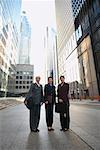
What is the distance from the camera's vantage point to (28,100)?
6.37 m

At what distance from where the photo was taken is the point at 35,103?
6.35 m

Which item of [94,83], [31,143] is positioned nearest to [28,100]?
[31,143]

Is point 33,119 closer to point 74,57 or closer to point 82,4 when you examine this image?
point 82,4

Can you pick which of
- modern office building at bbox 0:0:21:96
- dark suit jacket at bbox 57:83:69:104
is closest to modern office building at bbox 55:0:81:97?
modern office building at bbox 0:0:21:96

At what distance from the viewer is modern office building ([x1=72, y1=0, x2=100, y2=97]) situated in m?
43.3

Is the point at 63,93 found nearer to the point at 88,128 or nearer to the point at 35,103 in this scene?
the point at 35,103

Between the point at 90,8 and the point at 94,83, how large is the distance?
19.6m

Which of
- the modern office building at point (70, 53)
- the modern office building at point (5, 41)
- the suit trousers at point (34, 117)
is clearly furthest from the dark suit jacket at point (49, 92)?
the modern office building at point (5, 41)

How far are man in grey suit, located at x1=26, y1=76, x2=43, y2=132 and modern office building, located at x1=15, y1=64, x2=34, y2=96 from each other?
10826cm

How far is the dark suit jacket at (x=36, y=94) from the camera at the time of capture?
6.41 metres

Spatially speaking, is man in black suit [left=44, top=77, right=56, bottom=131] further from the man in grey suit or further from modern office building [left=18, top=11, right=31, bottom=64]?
modern office building [left=18, top=11, right=31, bottom=64]

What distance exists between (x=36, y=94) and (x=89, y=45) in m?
43.9

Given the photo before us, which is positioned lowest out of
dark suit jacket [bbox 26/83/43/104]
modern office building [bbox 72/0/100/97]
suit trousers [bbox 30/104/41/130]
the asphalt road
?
the asphalt road

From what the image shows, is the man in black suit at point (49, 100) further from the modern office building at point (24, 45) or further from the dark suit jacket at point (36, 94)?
the modern office building at point (24, 45)
